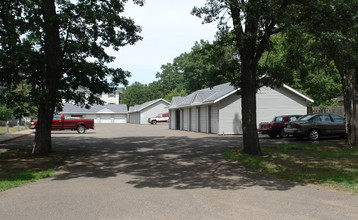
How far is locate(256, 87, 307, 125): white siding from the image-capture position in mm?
25453

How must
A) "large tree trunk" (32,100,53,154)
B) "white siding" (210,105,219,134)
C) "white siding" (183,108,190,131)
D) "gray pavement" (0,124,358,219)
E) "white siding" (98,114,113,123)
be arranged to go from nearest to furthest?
"gray pavement" (0,124,358,219), "large tree trunk" (32,100,53,154), "white siding" (210,105,219,134), "white siding" (183,108,190,131), "white siding" (98,114,113,123)

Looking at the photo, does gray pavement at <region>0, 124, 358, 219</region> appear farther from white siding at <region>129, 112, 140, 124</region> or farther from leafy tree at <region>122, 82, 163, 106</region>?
leafy tree at <region>122, 82, 163, 106</region>

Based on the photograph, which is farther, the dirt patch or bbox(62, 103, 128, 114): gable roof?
bbox(62, 103, 128, 114): gable roof

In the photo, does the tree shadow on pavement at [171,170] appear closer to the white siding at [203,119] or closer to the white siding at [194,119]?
the white siding at [203,119]

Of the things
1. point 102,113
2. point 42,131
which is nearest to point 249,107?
point 42,131

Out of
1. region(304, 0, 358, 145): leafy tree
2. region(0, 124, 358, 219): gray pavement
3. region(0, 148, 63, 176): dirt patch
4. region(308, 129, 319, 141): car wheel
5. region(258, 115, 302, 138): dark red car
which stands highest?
region(304, 0, 358, 145): leafy tree

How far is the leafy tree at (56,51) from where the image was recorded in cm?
1138

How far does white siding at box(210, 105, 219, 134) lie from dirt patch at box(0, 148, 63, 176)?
1468cm

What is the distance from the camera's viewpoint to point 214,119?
25891 mm

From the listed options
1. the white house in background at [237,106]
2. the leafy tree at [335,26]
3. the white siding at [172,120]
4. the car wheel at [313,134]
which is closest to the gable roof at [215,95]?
the white house in background at [237,106]

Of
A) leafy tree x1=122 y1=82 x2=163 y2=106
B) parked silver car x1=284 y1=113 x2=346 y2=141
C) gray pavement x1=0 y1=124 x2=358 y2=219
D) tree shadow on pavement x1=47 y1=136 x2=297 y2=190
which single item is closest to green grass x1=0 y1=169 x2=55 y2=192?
gray pavement x1=0 y1=124 x2=358 y2=219

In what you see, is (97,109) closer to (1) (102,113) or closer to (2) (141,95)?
(1) (102,113)

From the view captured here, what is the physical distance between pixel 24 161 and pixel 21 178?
3247mm

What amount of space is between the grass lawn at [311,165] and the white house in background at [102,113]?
63479 mm
